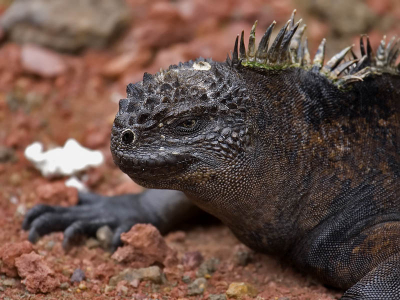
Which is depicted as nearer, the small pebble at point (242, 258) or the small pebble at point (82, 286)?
the small pebble at point (82, 286)

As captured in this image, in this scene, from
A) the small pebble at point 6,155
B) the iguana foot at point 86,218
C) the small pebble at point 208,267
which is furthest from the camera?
the small pebble at point 6,155

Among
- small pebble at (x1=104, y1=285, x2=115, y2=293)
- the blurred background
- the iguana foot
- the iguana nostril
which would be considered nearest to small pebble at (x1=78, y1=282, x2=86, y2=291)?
small pebble at (x1=104, y1=285, x2=115, y2=293)

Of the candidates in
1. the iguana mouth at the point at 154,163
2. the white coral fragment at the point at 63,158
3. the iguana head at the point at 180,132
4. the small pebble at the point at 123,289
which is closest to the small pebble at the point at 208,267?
the small pebble at the point at 123,289

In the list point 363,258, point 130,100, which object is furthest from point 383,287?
point 130,100

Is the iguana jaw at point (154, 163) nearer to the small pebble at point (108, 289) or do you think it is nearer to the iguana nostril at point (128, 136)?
the iguana nostril at point (128, 136)

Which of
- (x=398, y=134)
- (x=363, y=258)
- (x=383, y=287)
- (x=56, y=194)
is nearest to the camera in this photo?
(x=383, y=287)

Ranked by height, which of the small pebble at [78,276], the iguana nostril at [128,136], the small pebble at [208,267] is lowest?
the small pebble at [78,276]

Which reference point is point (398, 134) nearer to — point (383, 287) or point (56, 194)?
point (383, 287)
